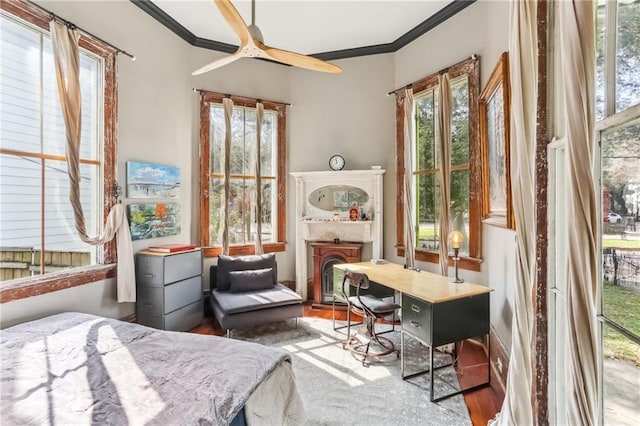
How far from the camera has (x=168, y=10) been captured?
361cm

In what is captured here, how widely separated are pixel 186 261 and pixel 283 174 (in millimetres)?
1946

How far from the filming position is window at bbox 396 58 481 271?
3.34m

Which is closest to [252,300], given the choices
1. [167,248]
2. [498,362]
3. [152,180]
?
[167,248]

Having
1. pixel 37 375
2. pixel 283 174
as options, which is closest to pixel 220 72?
pixel 283 174

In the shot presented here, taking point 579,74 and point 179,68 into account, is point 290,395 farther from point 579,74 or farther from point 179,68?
point 179,68

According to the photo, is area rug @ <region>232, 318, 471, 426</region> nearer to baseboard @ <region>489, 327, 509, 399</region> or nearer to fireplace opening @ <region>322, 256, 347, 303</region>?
baseboard @ <region>489, 327, 509, 399</region>

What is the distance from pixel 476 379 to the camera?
2.71 meters

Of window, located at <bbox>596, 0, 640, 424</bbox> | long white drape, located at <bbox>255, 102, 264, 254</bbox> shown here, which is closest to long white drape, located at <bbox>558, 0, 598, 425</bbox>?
window, located at <bbox>596, 0, 640, 424</bbox>

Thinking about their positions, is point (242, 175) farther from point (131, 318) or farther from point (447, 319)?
point (447, 319)

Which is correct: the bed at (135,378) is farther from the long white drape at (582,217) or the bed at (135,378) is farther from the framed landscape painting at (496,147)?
the framed landscape painting at (496,147)

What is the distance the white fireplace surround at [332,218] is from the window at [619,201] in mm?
3218

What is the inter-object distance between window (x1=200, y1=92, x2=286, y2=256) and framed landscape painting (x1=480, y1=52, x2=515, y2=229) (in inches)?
111

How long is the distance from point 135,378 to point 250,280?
2384mm

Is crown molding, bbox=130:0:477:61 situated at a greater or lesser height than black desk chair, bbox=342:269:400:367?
greater
